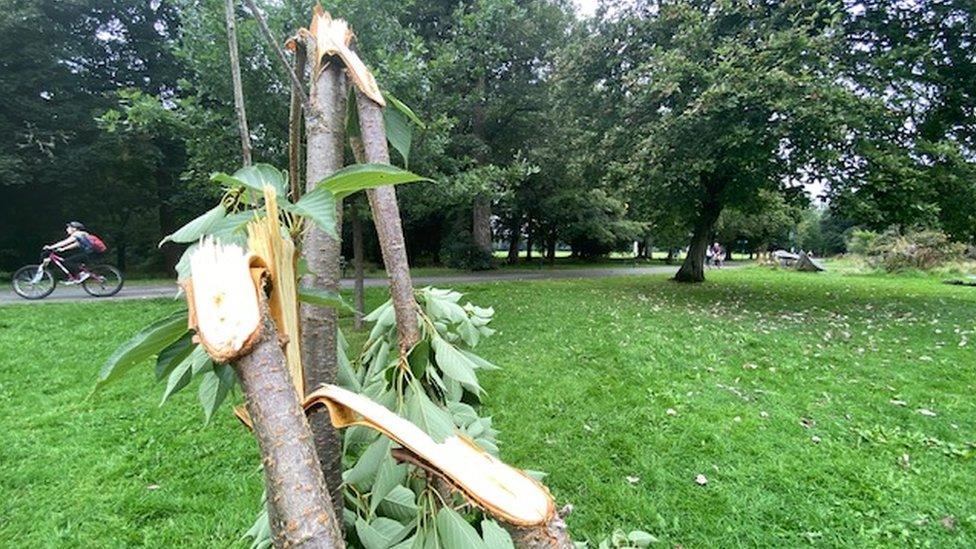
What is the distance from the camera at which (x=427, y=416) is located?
758 millimetres

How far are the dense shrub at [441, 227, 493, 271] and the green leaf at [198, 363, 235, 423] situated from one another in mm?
16247

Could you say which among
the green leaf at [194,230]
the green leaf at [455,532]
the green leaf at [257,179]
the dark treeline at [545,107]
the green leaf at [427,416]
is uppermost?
the dark treeline at [545,107]

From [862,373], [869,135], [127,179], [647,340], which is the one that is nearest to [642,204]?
[869,135]

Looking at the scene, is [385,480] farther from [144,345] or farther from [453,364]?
[144,345]

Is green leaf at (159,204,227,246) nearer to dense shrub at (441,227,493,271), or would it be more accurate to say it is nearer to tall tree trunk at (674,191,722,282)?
tall tree trunk at (674,191,722,282)

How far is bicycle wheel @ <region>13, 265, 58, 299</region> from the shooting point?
898 cm

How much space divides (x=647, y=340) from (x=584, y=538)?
3.93 meters

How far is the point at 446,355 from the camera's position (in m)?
0.97

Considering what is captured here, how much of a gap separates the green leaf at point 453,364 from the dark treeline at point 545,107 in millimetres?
5064

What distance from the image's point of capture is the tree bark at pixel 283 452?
427mm

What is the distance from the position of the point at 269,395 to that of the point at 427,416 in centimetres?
34

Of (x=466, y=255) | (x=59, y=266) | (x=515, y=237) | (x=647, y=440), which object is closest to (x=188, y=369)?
(x=647, y=440)

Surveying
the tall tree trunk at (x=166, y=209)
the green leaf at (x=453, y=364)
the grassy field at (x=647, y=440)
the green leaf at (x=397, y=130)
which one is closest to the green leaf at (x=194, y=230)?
the green leaf at (x=397, y=130)

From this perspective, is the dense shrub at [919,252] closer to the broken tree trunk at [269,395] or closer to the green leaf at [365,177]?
the green leaf at [365,177]
